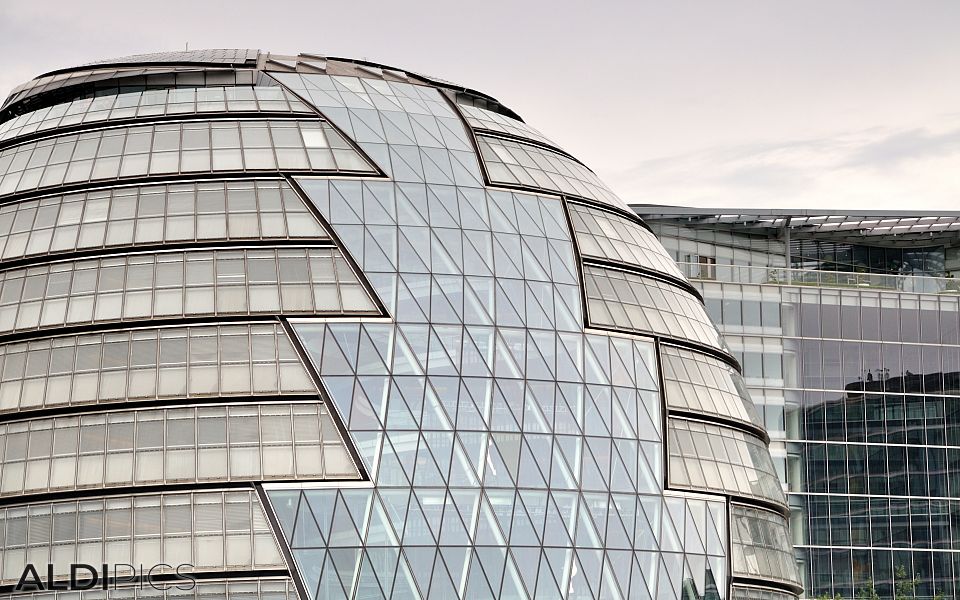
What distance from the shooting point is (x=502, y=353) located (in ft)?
132

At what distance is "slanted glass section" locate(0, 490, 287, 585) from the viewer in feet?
118

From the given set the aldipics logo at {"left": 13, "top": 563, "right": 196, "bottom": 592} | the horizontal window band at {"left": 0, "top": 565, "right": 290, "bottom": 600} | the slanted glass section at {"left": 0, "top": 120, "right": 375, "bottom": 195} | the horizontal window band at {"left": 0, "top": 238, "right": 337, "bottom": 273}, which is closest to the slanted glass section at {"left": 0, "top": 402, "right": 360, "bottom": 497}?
the aldipics logo at {"left": 13, "top": 563, "right": 196, "bottom": 592}

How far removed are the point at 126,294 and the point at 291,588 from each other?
9835 millimetres

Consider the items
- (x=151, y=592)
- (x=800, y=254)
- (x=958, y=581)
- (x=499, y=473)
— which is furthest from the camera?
(x=800, y=254)

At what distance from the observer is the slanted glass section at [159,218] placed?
40.7m

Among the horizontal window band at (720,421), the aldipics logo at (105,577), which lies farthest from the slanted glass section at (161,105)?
the aldipics logo at (105,577)

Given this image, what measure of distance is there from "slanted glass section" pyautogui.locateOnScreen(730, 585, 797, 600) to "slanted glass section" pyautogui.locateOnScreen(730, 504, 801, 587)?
1.24 ft

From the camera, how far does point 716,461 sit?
43.5 metres

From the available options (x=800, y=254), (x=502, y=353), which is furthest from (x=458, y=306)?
(x=800, y=254)

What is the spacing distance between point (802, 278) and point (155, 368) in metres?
40.0

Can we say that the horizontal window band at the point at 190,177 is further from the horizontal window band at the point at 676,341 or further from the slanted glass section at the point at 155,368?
the horizontal window band at the point at 676,341

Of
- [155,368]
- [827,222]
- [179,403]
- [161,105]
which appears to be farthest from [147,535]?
[827,222]

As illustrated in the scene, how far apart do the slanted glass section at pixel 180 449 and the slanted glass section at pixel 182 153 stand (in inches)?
336

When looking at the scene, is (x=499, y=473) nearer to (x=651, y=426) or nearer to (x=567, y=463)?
(x=567, y=463)
